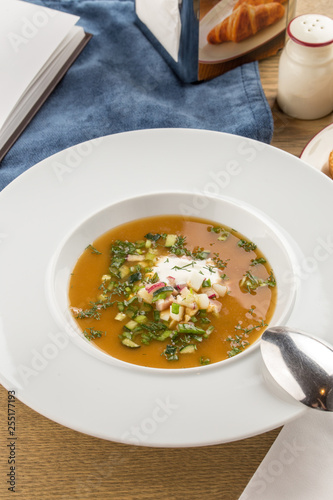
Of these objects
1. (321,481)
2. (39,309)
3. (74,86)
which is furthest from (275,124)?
(321,481)

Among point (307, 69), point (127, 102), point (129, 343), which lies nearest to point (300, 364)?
point (129, 343)

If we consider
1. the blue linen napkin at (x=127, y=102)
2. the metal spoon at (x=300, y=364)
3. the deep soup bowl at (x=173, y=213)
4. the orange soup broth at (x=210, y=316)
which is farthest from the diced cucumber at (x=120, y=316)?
the blue linen napkin at (x=127, y=102)

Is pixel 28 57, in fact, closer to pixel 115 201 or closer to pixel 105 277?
pixel 115 201

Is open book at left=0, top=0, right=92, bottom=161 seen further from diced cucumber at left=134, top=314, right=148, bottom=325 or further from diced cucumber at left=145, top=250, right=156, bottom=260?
diced cucumber at left=134, top=314, right=148, bottom=325

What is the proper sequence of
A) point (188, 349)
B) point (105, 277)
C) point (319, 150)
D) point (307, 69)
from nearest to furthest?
point (188, 349)
point (105, 277)
point (319, 150)
point (307, 69)

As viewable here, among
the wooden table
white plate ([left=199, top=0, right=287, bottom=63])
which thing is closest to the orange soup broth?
the wooden table
